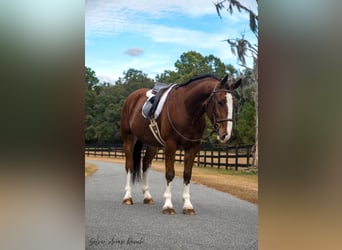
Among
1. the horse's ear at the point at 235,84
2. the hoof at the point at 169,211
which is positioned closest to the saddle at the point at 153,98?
the horse's ear at the point at 235,84

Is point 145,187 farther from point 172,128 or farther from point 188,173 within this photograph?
point 172,128

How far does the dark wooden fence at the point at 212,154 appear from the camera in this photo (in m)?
3.00

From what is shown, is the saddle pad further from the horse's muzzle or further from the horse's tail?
the horse's muzzle

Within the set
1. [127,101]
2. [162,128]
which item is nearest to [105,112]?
[127,101]

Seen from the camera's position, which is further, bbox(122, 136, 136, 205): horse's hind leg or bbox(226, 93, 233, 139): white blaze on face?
bbox(122, 136, 136, 205): horse's hind leg

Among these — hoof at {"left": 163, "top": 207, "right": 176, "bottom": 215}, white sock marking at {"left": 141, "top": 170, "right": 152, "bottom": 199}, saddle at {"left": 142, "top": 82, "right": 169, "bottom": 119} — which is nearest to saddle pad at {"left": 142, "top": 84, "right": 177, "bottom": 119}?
saddle at {"left": 142, "top": 82, "right": 169, "bottom": 119}

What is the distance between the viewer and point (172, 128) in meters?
3.25

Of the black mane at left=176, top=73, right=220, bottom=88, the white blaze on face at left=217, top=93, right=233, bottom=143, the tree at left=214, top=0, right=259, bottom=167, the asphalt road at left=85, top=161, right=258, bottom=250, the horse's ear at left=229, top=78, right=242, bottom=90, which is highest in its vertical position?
the tree at left=214, top=0, right=259, bottom=167

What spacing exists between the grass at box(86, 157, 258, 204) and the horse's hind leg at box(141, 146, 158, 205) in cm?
5

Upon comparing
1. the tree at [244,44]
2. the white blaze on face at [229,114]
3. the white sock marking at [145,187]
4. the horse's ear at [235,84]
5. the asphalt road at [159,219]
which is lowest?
the asphalt road at [159,219]

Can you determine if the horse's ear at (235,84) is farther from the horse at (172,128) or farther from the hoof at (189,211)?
the hoof at (189,211)

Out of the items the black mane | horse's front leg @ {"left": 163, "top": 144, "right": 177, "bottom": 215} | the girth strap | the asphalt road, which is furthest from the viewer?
the girth strap

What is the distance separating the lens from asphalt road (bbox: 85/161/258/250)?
2.92 metres

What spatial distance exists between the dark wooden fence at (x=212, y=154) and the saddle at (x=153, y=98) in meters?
0.30
